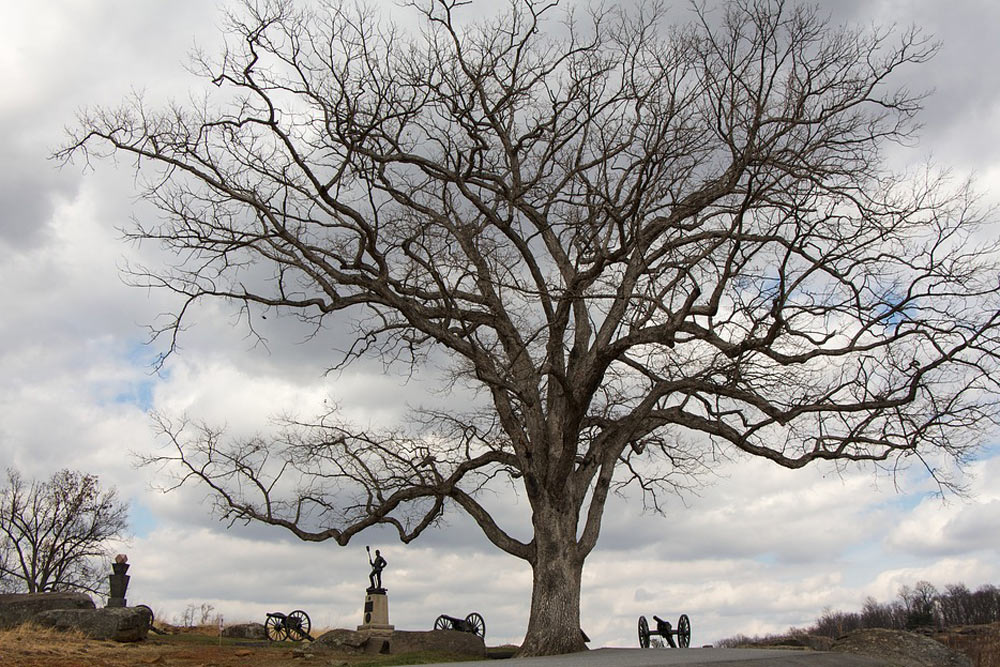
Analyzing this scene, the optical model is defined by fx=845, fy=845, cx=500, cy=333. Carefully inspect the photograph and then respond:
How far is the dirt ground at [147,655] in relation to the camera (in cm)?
1366

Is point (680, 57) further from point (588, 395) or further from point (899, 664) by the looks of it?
point (899, 664)

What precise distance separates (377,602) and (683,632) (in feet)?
25.1

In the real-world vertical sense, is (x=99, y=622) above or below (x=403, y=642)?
above

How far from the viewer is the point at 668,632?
20188 millimetres

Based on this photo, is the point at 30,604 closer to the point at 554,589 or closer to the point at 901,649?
the point at 554,589

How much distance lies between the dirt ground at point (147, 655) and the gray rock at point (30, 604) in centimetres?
171

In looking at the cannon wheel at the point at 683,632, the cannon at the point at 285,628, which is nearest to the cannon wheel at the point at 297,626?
the cannon at the point at 285,628

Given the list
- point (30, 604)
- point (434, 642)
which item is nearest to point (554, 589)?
point (434, 642)

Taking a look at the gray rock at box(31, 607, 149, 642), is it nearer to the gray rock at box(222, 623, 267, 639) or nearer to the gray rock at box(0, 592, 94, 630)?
the gray rock at box(0, 592, 94, 630)

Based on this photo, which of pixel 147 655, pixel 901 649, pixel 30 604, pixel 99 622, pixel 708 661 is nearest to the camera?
pixel 708 661

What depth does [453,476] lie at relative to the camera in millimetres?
17328

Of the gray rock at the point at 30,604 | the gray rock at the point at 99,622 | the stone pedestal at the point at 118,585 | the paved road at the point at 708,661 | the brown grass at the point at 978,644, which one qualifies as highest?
the stone pedestal at the point at 118,585

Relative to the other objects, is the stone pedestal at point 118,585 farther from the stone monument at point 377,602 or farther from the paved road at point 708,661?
the paved road at point 708,661

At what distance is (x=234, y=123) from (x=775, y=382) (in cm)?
1189
